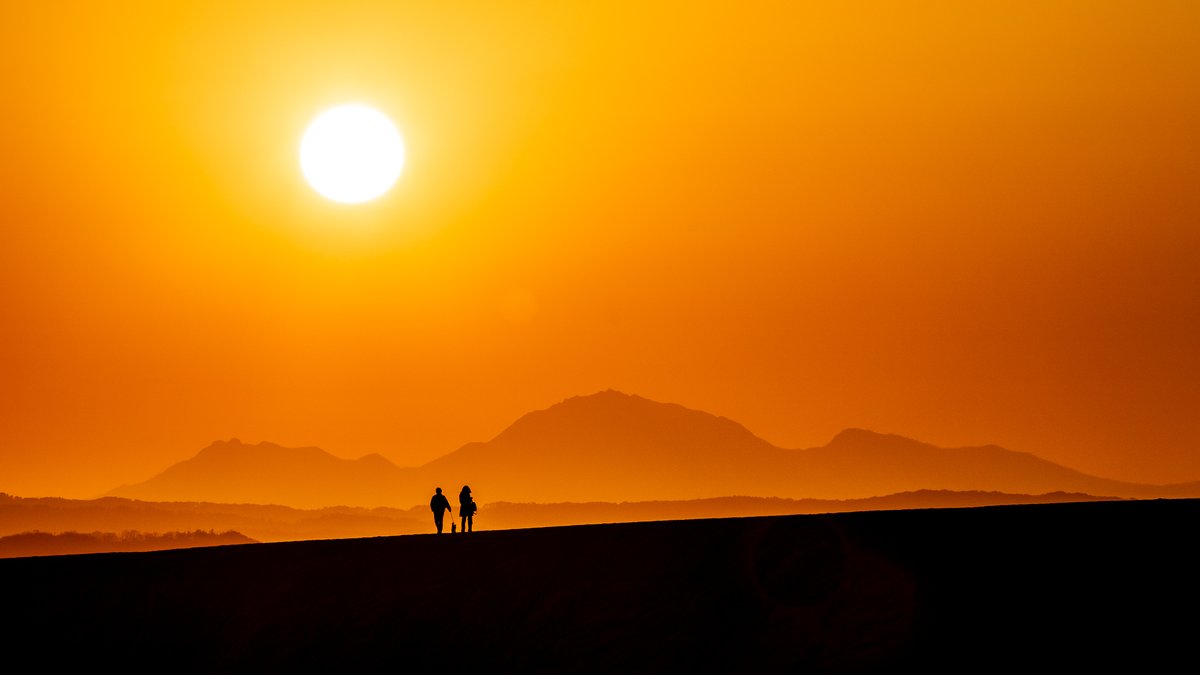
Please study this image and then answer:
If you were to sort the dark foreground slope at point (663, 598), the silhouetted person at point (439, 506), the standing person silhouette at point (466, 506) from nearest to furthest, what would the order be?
the dark foreground slope at point (663, 598), the standing person silhouette at point (466, 506), the silhouetted person at point (439, 506)

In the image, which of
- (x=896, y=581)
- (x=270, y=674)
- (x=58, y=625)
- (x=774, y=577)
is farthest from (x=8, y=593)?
(x=896, y=581)

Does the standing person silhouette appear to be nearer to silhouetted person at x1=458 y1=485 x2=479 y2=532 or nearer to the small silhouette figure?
silhouetted person at x1=458 y1=485 x2=479 y2=532

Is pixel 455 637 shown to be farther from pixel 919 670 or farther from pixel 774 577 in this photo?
pixel 919 670

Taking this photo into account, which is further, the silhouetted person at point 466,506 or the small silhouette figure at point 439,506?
the small silhouette figure at point 439,506

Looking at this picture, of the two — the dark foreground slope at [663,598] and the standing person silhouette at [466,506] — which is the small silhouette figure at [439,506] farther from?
the dark foreground slope at [663,598]

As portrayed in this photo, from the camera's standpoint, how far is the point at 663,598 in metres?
25.8

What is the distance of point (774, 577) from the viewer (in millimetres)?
25109

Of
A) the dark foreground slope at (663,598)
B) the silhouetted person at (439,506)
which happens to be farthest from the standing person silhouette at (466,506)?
the dark foreground slope at (663,598)

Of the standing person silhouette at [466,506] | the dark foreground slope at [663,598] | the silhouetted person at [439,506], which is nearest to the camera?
the dark foreground slope at [663,598]

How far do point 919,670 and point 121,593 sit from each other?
65.3ft

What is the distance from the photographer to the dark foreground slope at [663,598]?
21.8 meters

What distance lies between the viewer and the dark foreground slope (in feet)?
71.4

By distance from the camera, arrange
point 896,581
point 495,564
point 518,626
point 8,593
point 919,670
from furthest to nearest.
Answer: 1. point 8,593
2. point 495,564
3. point 518,626
4. point 896,581
5. point 919,670

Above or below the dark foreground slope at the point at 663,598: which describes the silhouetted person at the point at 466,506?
above
